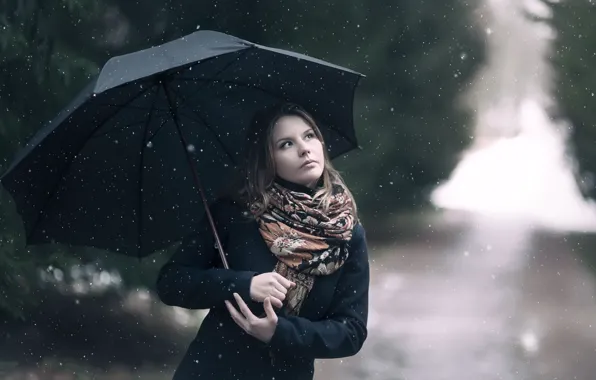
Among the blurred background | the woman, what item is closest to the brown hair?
the woman

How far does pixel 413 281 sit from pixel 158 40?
2126mm

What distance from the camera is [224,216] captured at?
3.31 m

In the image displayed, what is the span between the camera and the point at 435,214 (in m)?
6.17

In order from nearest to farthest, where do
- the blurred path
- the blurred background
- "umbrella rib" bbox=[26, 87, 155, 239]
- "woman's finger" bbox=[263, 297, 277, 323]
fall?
"woman's finger" bbox=[263, 297, 277, 323]
"umbrella rib" bbox=[26, 87, 155, 239]
the blurred background
the blurred path

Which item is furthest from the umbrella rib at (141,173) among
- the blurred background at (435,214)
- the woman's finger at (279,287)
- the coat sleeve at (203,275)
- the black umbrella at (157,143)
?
the blurred background at (435,214)

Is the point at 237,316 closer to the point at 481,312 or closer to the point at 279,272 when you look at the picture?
the point at 279,272

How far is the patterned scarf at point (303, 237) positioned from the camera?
321 cm

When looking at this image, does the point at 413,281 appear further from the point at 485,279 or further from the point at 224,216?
the point at 224,216

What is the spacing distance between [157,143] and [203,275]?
0.55 m

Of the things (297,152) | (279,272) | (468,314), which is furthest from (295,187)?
(468,314)

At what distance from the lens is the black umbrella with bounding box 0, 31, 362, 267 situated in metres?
3.27

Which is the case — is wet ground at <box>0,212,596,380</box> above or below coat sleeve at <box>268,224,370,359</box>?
above

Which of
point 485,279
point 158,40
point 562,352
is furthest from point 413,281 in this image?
point 158,40

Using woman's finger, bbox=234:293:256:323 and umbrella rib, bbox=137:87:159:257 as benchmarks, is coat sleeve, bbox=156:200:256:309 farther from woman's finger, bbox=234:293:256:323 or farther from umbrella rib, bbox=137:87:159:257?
umbrella rib, bbox=137:87:159:257
